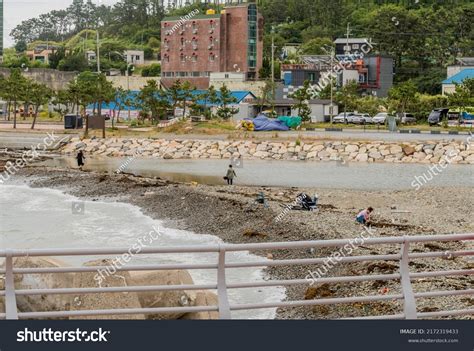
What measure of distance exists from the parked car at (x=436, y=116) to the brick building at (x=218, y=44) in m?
31.1

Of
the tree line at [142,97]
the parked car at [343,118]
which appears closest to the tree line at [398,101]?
the parked car at [343,118]

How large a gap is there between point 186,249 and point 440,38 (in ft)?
356

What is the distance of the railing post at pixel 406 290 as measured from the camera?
7507mm

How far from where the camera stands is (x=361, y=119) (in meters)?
77.3

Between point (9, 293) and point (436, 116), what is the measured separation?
231 feet

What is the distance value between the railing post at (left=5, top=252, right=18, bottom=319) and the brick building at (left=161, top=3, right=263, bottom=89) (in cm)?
9511

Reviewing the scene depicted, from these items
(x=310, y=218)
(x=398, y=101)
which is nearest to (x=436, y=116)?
(x=398, y=101)

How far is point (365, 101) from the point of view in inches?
3219

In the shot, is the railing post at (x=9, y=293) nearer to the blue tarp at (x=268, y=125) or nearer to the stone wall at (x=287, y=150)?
the stone wall at (x=287, y=150)

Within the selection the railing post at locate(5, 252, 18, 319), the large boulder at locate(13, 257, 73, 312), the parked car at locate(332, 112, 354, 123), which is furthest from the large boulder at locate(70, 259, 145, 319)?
the parked car at locate(332, 112, 354, 123)

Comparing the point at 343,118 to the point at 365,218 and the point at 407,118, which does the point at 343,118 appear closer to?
the point at 407,118

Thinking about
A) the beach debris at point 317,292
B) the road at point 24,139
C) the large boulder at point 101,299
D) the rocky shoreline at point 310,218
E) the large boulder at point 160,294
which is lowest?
the road at point 24,139

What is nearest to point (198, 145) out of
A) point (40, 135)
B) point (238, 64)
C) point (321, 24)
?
point (40, 135)
